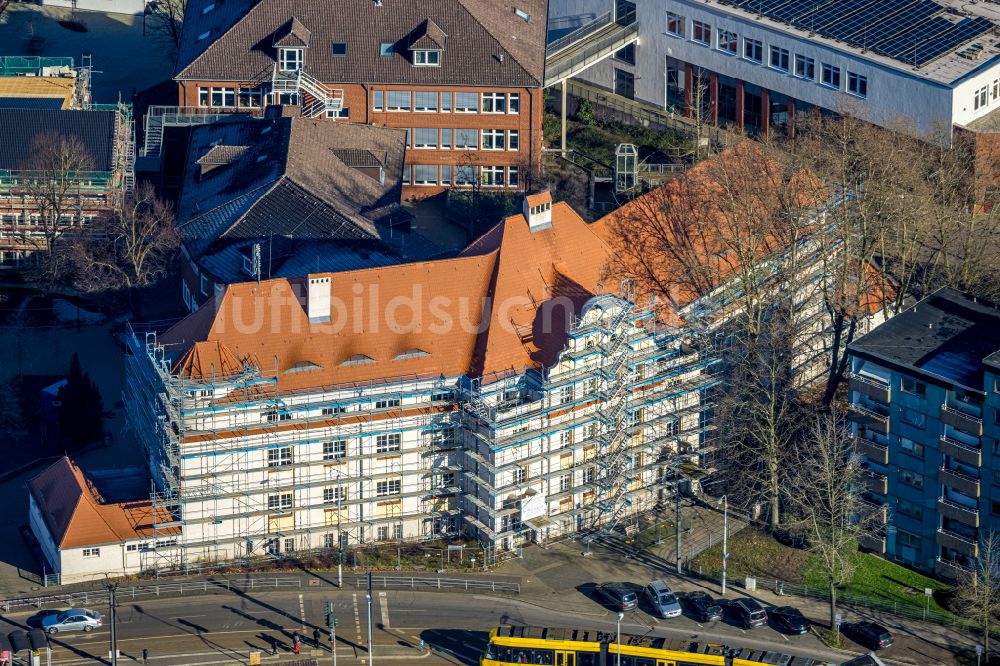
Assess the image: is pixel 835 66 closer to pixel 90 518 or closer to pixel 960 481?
pixel 960 481

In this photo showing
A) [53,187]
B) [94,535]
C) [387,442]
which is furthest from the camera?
[53,187]

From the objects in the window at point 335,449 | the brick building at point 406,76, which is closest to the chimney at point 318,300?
the window at point 335,449

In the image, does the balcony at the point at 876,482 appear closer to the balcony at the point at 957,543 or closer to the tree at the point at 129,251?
the balcony at the point at 957,543

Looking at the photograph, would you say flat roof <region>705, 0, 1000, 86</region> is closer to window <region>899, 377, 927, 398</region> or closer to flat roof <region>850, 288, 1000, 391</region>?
flat roof <region>850, 288, 1000, 391</region>

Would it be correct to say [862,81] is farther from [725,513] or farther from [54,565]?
[54,565]

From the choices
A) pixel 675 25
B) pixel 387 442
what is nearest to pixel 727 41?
pixel 675 25
